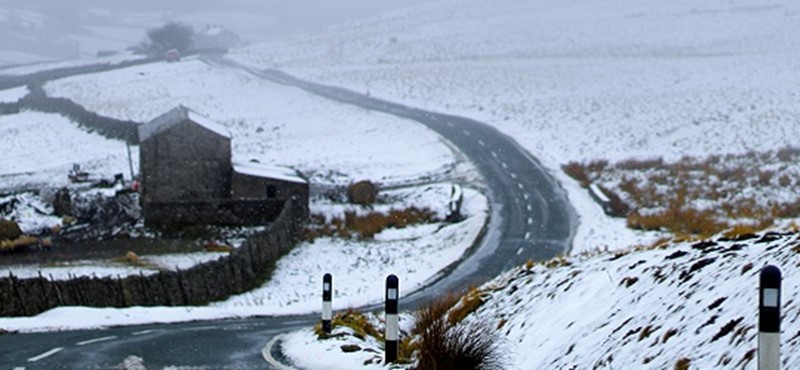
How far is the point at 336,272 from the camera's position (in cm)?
3444

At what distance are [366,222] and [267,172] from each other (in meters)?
6.54

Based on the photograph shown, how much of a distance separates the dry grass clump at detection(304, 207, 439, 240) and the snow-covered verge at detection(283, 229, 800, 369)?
27.3 meters

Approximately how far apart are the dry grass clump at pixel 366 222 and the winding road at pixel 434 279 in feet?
8.81

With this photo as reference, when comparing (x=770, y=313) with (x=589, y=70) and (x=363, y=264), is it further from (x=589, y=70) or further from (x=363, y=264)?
(x=589, y=70)

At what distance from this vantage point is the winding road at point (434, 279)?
1312 cm

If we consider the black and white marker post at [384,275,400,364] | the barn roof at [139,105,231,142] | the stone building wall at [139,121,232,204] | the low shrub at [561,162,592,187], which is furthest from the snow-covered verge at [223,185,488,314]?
the black and white marker post at [384,275,400,364]

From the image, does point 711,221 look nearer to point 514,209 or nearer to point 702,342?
point 514,209

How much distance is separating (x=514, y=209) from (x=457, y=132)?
1038 inches

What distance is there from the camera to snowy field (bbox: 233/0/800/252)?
6950 cm

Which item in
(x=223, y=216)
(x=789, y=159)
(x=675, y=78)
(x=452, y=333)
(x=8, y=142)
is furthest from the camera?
(x=675, y=78)

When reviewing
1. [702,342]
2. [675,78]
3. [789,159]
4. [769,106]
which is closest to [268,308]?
[702,342]

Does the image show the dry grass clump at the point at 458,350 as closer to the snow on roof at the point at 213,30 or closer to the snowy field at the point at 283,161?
the snowy field at the point at 283,161

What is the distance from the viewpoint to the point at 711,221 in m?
38.2

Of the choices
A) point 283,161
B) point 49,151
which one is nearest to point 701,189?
point 283,161
